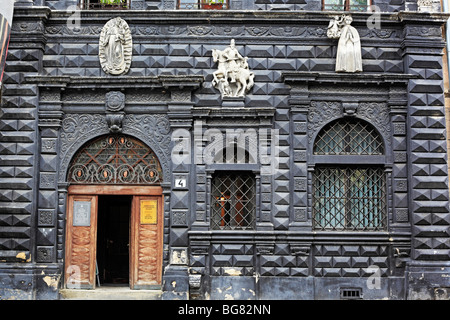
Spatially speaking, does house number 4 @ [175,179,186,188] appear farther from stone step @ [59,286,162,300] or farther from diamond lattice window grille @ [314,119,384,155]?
diamond lattice window grille @ [314,119,384,155]

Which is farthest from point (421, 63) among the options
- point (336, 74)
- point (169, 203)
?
point (169, 203)

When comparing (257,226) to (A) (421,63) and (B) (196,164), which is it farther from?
(A) (421,63)

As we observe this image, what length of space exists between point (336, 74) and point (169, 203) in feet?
15.2

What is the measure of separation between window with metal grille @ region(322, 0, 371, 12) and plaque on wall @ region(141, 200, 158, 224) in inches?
235

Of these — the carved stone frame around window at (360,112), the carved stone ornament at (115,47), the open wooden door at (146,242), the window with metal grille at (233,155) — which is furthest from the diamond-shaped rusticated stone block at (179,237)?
the carved stone ornament at (115,47)

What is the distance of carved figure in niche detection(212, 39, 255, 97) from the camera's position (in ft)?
40.3

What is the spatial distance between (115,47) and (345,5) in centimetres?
538

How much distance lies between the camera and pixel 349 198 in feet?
40.4

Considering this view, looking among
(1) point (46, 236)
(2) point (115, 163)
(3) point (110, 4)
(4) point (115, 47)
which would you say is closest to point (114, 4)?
(3) point (110, 4)

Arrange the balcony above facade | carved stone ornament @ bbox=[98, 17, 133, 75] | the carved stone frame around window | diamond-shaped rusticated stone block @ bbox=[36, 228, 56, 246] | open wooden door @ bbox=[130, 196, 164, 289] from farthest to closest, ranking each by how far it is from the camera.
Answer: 1. the balcony above facade
2. carved stone ornament @ bbox=[98, 17, 133, 75]
3. open wooden door @ bbox=[130, 196, 164, 289]
4. the carved stone frame around window
5. diamond-shaped rusticated stone block @ bbox=[36, 228, 56, 246]

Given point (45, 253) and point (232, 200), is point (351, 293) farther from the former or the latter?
point (45, 253)

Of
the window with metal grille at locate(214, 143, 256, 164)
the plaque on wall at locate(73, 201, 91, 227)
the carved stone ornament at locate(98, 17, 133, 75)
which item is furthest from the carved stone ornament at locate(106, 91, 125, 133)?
the window with metal grille at locate(214, 143, 256, 164)

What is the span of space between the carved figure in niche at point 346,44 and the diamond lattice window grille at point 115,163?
184 inches

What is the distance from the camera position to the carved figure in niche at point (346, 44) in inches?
481
